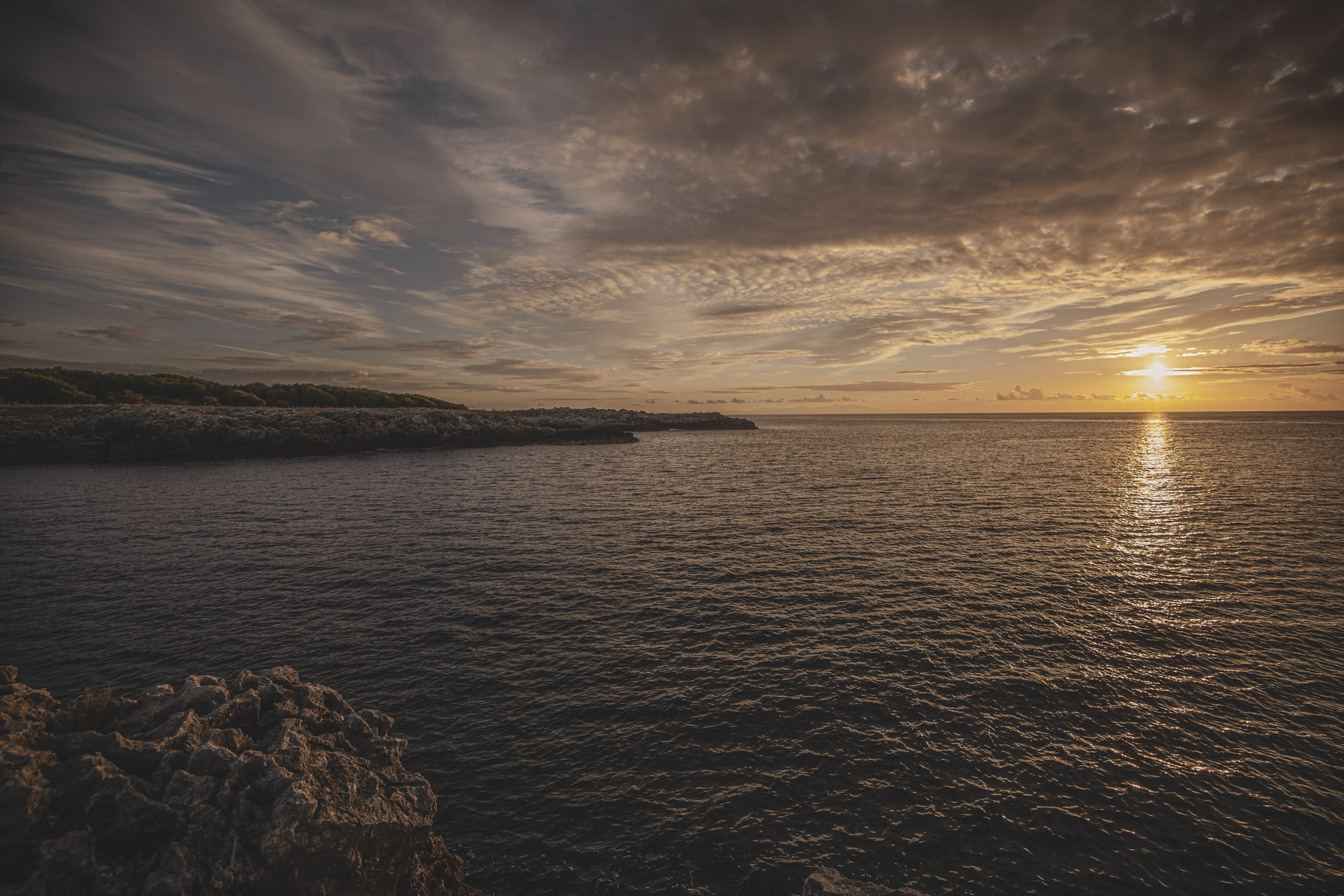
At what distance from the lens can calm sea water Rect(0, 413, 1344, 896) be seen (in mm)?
11430

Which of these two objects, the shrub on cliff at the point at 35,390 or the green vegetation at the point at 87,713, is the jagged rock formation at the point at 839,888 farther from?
the shrub on cliff at the point at 35,390

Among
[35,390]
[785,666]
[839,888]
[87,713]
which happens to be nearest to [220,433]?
[35,390]

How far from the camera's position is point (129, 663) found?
17906 mm

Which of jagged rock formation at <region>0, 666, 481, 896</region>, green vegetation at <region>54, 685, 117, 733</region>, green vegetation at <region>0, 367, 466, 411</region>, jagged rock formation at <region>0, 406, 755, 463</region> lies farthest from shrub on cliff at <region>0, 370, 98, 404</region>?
jagged rock formation at <region>0, 666, 481, 896</region>

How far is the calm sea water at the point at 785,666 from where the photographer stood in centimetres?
1143

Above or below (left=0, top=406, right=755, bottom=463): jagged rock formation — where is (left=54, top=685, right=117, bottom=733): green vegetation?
below

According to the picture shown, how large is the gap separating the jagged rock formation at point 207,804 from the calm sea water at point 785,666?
250cm

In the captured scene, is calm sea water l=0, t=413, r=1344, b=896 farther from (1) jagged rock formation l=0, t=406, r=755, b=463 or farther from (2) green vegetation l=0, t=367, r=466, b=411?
(2) green vegetation l=0, t=367, r=466, b=411

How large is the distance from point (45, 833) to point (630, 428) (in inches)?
6720

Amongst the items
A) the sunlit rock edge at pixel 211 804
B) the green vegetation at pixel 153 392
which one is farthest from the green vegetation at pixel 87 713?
the green vegetation at pixel 153 392

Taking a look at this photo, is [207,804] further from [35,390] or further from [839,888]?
[35,390]

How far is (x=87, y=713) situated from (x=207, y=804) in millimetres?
3888

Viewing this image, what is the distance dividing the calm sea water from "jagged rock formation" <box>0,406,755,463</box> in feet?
119

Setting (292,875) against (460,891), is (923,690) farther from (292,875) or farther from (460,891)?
(292,875)
